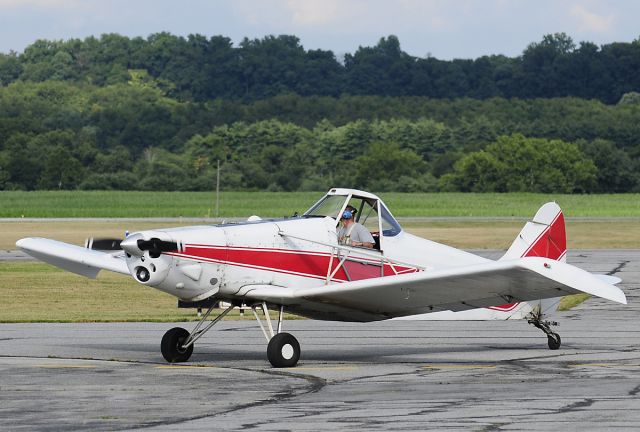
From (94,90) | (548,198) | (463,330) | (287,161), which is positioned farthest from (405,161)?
(463,330)

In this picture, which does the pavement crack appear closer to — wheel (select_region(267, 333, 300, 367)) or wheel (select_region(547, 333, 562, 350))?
wheel (select_region(267, 333, 300, 367))

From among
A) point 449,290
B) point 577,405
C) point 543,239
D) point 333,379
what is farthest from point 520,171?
point 577,405

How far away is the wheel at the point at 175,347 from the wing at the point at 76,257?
1.61 m

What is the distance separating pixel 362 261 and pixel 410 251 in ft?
2.36

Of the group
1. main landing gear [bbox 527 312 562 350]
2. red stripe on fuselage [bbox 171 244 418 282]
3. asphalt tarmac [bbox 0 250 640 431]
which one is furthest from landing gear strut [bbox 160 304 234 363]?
main landing gear [bbox 527 312 562 350]

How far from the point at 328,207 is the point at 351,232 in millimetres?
423

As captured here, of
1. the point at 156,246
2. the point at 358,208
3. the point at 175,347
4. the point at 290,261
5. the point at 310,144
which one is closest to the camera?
the point at 156,246

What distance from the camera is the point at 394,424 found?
10.1m

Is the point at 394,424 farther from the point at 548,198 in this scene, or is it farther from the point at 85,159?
the point at 85,159

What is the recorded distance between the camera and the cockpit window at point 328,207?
15758 mm

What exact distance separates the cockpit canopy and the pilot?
82 millimetres

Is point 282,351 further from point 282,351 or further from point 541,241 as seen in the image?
point 541,241

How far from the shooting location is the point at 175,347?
50.0ft

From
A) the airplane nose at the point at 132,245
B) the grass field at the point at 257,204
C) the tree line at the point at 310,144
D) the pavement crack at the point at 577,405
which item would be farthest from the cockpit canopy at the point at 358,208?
the tree line at the point at 310,144
